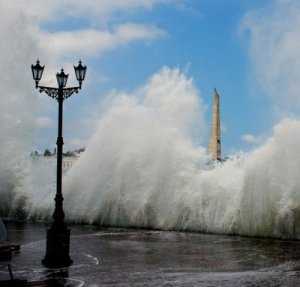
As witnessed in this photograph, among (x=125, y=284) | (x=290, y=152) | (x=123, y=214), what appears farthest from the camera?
(x=123, y=214)

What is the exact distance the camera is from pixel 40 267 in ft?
39.8

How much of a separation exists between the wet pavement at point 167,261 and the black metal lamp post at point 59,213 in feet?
1.13

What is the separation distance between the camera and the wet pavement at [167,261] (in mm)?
10445

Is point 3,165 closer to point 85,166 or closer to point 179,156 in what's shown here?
point 85,166

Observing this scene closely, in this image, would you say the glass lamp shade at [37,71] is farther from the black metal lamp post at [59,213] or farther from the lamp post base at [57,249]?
the lamp post base at [57,249]

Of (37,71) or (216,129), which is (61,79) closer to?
(37,71)

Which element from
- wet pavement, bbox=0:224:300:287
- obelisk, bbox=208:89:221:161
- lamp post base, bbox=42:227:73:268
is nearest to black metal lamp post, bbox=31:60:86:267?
lamp post base, bbox=42:227:73:268

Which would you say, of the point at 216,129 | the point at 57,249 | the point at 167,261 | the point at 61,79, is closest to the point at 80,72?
the point at 61,79

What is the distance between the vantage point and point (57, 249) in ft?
41.2

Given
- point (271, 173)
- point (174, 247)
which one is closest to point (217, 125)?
point (271, 173)

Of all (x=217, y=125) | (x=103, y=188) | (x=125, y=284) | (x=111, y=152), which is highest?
(x=217, y=125)

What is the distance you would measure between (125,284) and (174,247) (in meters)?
5.62

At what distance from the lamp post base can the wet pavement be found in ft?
0.84

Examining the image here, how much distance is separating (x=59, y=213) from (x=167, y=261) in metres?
2.54
